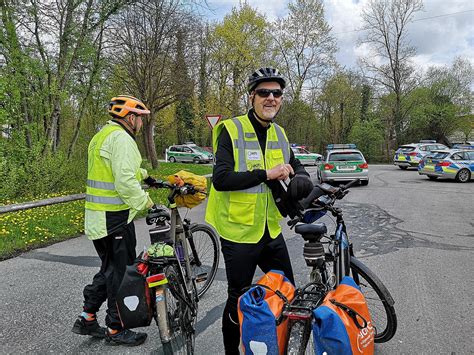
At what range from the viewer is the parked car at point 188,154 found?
35.1 m

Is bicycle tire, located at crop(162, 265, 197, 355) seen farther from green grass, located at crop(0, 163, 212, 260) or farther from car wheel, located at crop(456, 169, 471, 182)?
car wheel, located at crop(456, 169, 471, 182)

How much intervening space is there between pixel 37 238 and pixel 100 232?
4.24 metres

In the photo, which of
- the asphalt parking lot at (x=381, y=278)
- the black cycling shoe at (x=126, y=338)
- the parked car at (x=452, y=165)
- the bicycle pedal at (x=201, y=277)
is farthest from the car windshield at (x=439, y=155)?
the black cycling shoe at (x=126, y=338)

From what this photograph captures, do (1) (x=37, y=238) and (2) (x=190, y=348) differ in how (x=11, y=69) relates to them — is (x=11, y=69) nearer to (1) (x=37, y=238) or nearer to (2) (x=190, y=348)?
(1) (x=37, y=238)

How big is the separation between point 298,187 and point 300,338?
85cm

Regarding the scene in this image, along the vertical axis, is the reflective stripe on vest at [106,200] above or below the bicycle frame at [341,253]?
above

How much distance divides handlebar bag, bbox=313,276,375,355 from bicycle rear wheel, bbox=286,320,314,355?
80 millimetres

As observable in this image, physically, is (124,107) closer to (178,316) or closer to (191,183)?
(191,183)

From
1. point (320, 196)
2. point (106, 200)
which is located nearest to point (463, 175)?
point (320, 196)

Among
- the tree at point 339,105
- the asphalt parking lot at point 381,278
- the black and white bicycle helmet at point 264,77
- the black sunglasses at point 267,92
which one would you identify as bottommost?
the asphalt parking lot at point 381,278

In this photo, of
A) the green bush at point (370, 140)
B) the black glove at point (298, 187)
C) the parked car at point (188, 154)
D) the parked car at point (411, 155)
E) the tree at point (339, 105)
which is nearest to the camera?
the black glove at point (298, 187)

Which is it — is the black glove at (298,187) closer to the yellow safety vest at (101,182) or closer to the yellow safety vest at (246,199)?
the yellow safety vest at (246,199)

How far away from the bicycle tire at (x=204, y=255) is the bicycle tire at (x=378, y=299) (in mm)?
1682

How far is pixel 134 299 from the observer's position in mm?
2584
